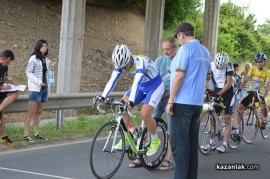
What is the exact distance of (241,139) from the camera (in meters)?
12.1

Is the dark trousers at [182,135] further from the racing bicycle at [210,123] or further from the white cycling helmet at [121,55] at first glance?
the racing bicycle at [210,123]

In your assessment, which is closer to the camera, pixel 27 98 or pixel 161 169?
pixel 161 169

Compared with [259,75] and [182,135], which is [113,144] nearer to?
[182,135]

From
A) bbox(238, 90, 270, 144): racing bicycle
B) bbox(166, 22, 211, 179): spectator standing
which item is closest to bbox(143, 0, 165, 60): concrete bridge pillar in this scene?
bbox(238, 90, 270, 144): racing bicycle

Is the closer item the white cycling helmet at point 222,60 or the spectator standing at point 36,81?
the white cycling helmet at point 222,60

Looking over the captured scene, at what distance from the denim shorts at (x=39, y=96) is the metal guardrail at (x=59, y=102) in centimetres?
17

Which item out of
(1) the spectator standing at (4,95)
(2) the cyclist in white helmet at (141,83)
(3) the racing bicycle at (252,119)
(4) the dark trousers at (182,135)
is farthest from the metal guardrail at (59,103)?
(4) the dark trousers at (182,135)

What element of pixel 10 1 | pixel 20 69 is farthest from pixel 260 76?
pixel 10 1

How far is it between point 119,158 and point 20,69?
16.0m

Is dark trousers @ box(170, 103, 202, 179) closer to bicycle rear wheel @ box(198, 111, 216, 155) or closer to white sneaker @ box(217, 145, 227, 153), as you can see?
bicycle rear wheel @ box(198, 111, 216, 155)

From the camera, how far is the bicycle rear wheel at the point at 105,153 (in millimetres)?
7559

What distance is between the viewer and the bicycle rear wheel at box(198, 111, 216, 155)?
400 inches

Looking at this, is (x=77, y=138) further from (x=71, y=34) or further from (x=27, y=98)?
(x=71, y=34)

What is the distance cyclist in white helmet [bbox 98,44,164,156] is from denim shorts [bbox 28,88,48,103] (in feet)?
9.62
